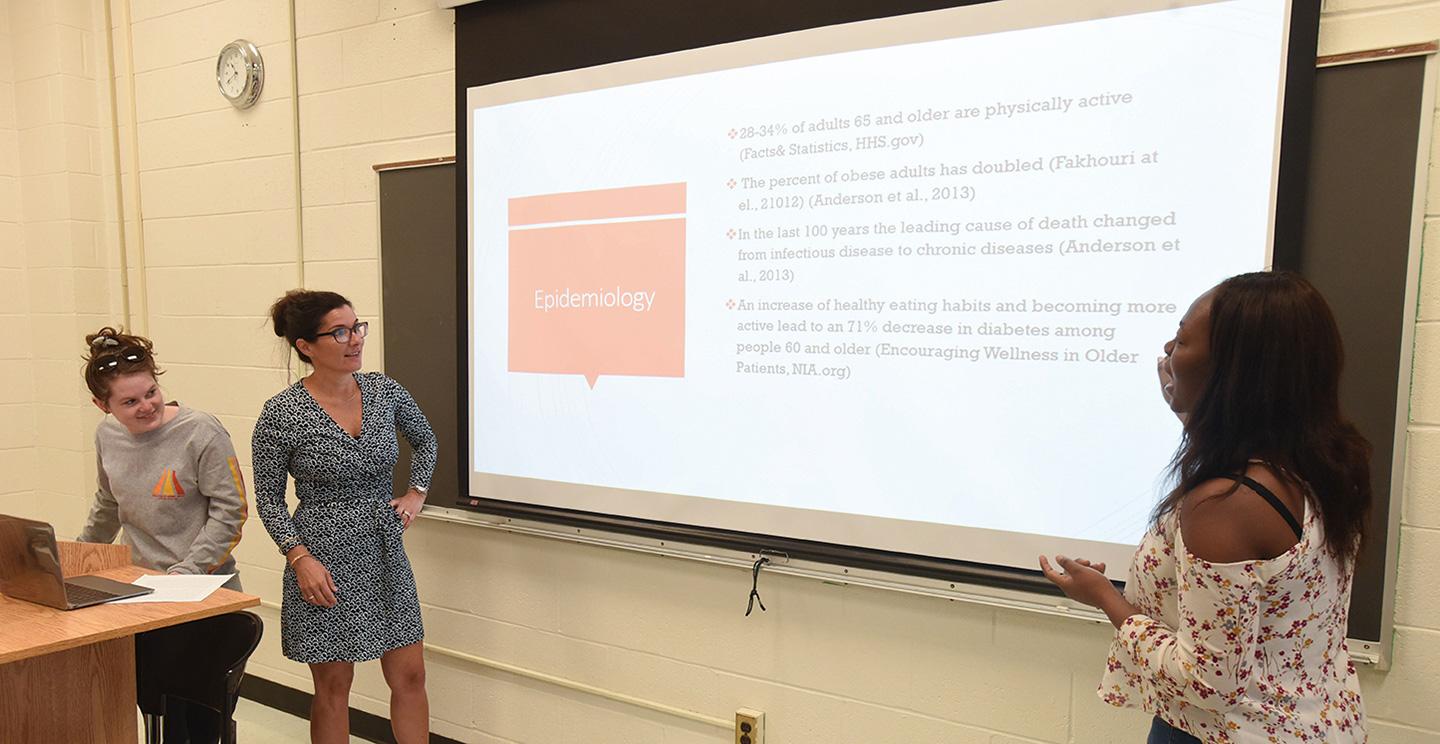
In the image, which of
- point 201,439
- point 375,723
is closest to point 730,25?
point 201,439

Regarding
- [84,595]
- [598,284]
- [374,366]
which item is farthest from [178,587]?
[598,284]

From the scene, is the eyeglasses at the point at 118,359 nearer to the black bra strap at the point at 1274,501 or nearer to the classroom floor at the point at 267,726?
the classroom floor at the point at 267,726

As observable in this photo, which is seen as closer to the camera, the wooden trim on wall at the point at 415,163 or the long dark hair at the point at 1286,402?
the long dark hair at the point at 1286,402

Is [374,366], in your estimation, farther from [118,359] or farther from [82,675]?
[82,675]

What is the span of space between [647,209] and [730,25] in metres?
0.52

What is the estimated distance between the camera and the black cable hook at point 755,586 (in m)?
2.15

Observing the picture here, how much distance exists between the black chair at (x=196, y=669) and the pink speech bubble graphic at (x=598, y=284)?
3.35ft

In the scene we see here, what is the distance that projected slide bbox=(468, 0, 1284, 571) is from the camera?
66.1 inches

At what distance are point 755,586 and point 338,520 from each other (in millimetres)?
1109

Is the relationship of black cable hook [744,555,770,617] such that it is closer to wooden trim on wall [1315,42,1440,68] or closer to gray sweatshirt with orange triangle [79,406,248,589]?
gray sweatshirt with orange triangle [79,406,248,589]

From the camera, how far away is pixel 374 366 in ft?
9.38

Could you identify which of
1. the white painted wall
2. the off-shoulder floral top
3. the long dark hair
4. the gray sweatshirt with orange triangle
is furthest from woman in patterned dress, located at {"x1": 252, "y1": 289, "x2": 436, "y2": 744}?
the long dark hair

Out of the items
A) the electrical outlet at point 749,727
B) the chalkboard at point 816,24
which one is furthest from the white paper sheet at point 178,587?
the electrical outlet at point 749,727

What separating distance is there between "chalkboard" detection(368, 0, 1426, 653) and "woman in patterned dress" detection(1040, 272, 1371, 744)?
0.80 ft
